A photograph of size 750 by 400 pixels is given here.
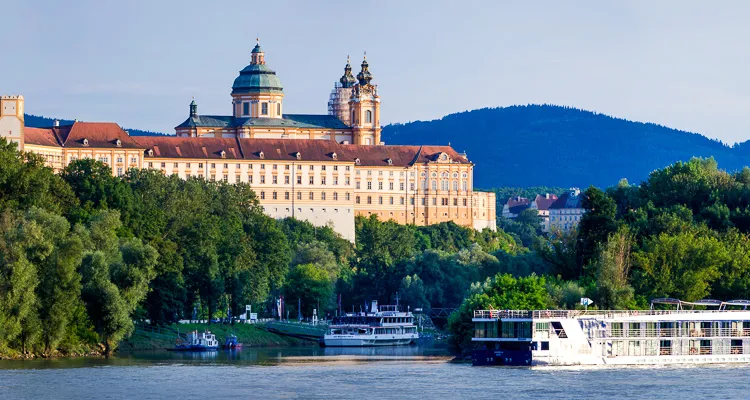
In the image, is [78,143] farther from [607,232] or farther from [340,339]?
[607,232]

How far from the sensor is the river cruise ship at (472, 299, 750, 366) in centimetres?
8625

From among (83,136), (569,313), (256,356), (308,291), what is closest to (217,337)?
(256,356)

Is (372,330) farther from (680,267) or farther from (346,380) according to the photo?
(346,380)

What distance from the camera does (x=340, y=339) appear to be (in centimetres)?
12681

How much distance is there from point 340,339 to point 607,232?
26.6 metres

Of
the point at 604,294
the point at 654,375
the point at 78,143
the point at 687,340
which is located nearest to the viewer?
the point at 654,375

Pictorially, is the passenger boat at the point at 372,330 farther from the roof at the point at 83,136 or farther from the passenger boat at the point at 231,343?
the roof at the point at 83,136

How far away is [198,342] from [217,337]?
6.97 meters

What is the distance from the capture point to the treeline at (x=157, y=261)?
95.0 metres

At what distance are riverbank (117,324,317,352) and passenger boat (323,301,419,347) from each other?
2634 millimetres

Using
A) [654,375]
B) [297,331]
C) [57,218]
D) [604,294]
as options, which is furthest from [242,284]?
[654,375]

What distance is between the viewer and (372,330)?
13038 centimetres

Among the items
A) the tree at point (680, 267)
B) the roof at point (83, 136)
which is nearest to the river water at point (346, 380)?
the tree at point (680, 267)

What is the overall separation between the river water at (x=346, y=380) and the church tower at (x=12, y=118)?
68.5 m
